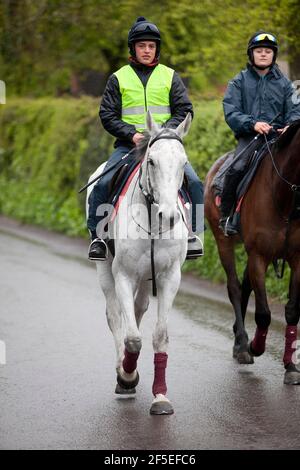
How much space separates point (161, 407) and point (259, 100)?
146 inches

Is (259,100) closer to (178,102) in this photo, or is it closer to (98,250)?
(178,102)

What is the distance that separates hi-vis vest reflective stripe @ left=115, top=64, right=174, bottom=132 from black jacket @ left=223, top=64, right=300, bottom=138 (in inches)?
57.8

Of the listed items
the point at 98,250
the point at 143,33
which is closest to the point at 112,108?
the point at 143,33

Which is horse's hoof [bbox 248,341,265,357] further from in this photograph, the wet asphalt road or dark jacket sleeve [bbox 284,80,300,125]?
dark jacket sleeve [bbox 284,80,300,125]

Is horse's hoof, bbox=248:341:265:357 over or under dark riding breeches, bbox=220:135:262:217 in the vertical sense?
under

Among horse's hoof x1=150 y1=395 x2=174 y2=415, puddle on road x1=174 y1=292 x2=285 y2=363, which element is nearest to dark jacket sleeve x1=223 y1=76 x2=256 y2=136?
puddle on road x1=174 y1=292 x2=285 y2=363

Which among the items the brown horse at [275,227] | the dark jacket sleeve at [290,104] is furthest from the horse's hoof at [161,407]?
the dark jacket sleeve at [290,104]

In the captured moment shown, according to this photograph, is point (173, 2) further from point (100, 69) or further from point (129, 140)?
point (129, 140)

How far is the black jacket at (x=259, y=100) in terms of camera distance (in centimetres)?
1043

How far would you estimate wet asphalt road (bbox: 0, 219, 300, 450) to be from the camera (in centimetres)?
743

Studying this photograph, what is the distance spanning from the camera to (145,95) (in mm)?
9047

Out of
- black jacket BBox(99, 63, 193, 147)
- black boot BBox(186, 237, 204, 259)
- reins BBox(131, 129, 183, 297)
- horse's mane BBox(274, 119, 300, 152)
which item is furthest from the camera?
horse's mane BBox(274, 119, 300, 152)

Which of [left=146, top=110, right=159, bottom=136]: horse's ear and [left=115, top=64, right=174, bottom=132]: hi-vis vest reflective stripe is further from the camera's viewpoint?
[left=115, top=64, right=174, bottom=132]: hi-vis vest reflective stripe

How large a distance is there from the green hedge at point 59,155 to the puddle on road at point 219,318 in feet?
5.34
